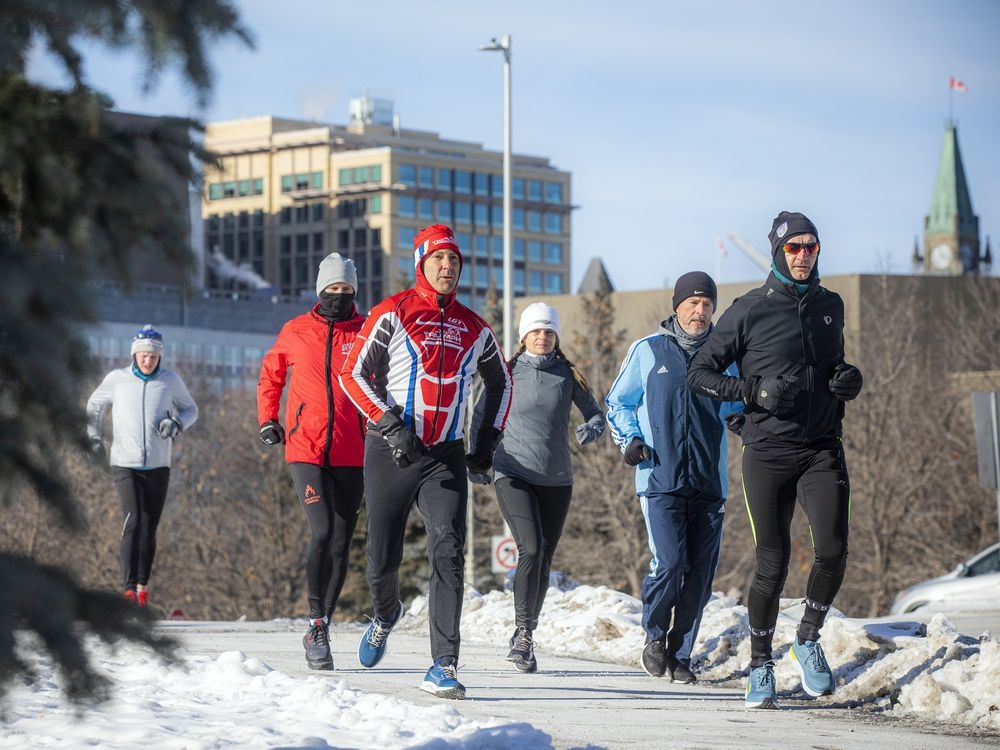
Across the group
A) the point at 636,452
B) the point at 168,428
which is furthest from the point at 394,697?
the point at 168,428

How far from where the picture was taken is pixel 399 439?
8.73 metres

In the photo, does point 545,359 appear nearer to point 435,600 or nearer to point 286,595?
point 435,600

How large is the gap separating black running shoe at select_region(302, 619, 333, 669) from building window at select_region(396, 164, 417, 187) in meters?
173

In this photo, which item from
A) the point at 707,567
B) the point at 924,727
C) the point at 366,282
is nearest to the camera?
the point at 924,727

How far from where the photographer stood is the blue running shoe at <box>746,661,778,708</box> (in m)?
8.86

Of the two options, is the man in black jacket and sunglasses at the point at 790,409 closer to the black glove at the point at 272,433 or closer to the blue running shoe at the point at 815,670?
the blue running shoe at the point at 815,670

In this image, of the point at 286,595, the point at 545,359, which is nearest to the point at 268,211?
the point at 286,595

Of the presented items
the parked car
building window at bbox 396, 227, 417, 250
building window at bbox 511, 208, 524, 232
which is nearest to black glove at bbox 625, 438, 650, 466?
the parked car

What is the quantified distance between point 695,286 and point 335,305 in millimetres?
2002

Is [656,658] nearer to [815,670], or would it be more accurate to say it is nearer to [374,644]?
[815,670]

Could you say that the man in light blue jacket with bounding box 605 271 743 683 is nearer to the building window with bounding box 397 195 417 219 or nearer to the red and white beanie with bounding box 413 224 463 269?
the red and white beanie with bounding box 413 224 463 269

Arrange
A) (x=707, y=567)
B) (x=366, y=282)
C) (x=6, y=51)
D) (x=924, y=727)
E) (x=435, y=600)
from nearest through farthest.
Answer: (x=6, y=51)
(x=924, y=727)
(x=435, y=600)
(x=707, y=567)
(x=366, y=282)

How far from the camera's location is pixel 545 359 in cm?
1118

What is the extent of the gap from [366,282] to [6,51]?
7140 inches
